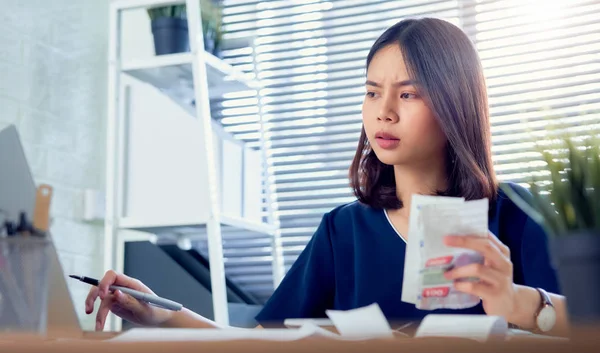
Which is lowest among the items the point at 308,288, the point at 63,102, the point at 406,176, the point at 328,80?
the point at 308,288

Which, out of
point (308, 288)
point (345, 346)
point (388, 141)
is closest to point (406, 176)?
point (388, 141)

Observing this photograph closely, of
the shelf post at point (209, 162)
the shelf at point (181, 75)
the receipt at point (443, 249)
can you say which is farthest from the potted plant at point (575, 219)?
the shelf at point (181, 75)

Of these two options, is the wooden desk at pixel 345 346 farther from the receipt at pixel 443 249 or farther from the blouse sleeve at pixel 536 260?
the blouse sleeve at pixel 536 260

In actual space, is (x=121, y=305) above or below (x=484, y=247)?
below

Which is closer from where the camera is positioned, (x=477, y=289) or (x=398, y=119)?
(x=477, y=289)

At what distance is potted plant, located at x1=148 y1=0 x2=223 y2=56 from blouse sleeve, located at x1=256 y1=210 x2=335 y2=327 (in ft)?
3.70

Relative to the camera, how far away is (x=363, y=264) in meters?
1.47

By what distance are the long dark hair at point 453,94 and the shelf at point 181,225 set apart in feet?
2.90

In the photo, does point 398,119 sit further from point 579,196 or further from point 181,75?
point 181,75

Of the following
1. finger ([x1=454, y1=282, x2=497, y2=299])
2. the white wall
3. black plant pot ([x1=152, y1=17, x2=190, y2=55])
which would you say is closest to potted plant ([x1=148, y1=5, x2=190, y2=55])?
black plant pot ([x1=152, y1=17, x2=190, y2=55])

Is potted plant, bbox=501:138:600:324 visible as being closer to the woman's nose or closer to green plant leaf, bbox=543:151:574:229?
green plant leaf, bbox=543:151:574:229

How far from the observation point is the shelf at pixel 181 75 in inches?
94.7

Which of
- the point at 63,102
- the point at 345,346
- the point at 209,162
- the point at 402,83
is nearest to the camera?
the point at 345,346

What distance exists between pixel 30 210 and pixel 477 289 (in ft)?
1.55
